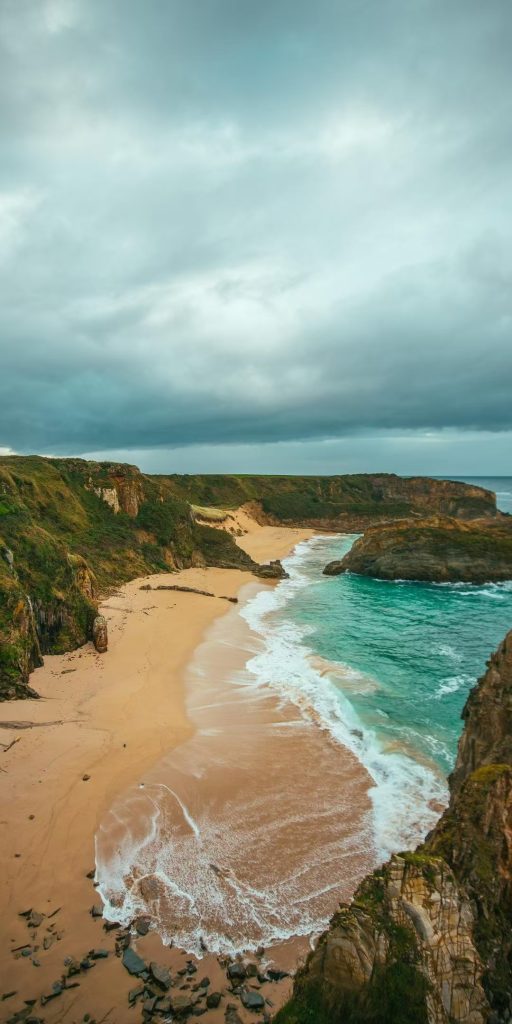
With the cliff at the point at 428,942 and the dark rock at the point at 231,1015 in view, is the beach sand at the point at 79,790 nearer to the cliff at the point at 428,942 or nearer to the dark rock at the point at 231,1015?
the dark rock at the point at 231,1015

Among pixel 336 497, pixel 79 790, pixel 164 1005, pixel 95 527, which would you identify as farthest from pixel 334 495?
pixel 164 1005

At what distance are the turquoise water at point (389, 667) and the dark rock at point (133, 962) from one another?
5.27m

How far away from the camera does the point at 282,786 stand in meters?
11.9

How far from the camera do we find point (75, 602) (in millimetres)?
20438

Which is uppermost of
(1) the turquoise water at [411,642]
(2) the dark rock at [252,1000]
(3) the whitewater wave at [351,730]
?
(2) the dark rock at [252,1000]

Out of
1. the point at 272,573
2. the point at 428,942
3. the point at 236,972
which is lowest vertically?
the point at 272,573

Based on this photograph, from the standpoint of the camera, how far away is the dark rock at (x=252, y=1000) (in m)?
6.30

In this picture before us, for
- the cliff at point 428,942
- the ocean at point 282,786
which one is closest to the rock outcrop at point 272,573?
the ocean at point 282,786

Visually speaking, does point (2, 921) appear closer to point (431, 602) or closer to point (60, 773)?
point (60, 773)

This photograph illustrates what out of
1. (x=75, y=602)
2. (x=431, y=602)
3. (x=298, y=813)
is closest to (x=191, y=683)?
(x=75, y=602)

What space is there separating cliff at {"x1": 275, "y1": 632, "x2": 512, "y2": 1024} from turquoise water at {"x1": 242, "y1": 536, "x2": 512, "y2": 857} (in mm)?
5803

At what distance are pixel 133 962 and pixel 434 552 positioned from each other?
41305mm

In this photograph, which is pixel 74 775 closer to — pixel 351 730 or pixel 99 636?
pixel 351 730

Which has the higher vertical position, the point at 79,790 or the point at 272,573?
the point at 79,790
